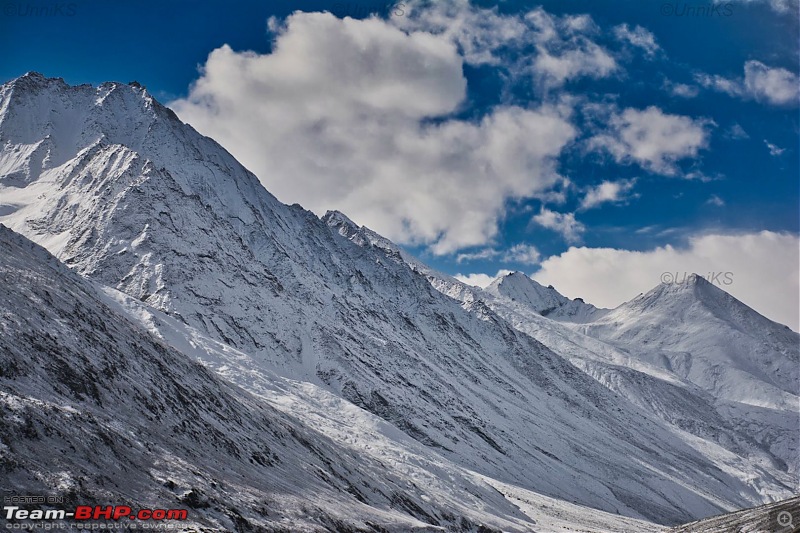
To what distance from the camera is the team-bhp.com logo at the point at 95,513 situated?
58.8ft

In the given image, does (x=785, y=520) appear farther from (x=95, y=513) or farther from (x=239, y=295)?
(x=239, y=295)

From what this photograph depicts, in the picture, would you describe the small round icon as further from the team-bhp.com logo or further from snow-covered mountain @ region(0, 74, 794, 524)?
snow-covered mountain @ region(0, 74, 794, 524)

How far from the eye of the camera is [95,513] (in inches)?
794

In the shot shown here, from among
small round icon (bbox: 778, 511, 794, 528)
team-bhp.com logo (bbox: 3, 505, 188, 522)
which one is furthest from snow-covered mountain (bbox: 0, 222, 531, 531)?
small round icon (bbox: 778, 511, 794, 528)

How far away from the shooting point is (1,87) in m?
190

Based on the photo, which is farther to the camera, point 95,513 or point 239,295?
point 239,295

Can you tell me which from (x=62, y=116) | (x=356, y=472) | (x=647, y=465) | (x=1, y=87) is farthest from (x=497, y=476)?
(x=1, y=87)

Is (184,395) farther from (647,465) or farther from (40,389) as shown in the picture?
(647,465)

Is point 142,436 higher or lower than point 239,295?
lower

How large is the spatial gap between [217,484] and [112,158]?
142737 millimetres

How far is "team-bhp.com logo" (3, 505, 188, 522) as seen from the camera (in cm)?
1792

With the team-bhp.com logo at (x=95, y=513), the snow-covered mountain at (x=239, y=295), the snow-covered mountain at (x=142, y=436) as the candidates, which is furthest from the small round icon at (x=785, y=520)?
the snow-covered mountain at (x=239, y=295)

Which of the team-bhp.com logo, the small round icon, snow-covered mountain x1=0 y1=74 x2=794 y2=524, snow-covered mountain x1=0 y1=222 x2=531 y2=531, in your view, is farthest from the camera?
snow-covered mountain x1=0 y1=74 x2=794 y2=524

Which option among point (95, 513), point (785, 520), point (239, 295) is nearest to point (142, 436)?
point (95, 513)
